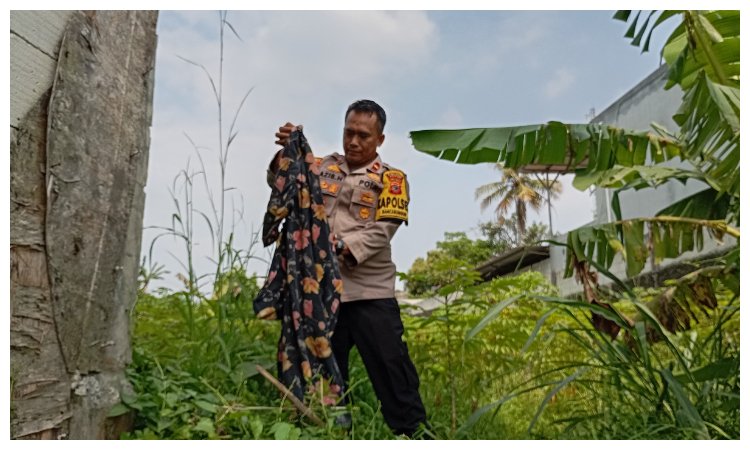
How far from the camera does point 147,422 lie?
105 inches

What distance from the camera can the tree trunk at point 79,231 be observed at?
7.55 feet

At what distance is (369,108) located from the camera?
10.9ft

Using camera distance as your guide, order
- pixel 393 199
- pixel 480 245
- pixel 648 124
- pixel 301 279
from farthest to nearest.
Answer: pixel 480 245
pixel 648 124
pixel 393 199
pixel 301 279

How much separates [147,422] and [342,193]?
1342 mm

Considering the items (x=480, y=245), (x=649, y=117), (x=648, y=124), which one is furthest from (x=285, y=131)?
(x=480, y=245)

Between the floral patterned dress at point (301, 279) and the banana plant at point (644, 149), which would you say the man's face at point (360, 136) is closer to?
the floral patterned dress at point (301, 279)

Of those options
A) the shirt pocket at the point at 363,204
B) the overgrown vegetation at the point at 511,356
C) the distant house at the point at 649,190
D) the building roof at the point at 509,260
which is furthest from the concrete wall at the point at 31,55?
the building roof at the point at 509,260

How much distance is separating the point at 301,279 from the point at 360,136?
73 centimetres

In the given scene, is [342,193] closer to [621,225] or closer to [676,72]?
[621,225]

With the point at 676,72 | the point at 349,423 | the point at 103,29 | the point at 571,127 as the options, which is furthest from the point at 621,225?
the point at 103,29

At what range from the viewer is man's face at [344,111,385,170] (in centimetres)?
331

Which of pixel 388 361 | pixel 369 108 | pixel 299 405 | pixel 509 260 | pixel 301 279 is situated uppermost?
pixel 509 260

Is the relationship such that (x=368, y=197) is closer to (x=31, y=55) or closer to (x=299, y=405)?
(x=299, y=405)

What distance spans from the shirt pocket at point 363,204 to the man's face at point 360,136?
151 millimetres
